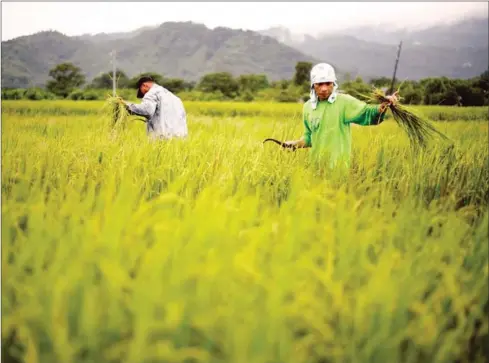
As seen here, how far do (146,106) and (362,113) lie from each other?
1522mm

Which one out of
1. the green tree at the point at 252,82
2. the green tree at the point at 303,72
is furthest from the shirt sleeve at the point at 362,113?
the green tree at the point at 252,82

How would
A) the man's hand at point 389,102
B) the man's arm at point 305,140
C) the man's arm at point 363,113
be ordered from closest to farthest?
the man's hand at point 389,102
the man's arm at point 363,113
the man's arm at point 305,140

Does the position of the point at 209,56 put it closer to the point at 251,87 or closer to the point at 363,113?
the point at 251,87

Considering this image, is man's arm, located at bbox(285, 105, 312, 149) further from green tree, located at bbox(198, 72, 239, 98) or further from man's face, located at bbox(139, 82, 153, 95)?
green tree, located at bbox(198, 72, 239, 98)

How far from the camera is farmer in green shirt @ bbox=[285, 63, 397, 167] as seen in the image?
1994 millimetres

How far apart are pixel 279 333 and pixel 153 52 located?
312 centimetres

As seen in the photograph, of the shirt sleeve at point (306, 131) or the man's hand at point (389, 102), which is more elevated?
the man's hand at point (389, 102)

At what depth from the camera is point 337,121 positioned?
6.85 ft

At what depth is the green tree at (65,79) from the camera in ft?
10.2

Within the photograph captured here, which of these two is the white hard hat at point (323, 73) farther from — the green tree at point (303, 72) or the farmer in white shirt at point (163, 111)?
the farmer in white shirt at point (163, 111)

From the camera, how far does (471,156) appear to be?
6.95 feet

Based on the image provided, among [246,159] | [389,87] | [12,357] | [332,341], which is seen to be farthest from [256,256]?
[389,87]

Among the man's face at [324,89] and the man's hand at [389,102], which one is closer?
the man's hand at [389,102]

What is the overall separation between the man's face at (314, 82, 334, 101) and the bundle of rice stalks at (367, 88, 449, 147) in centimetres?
20
